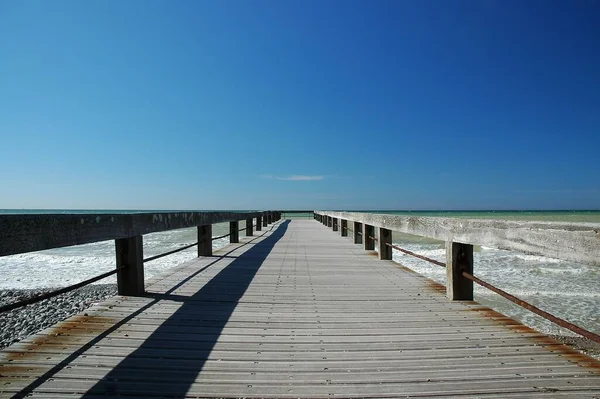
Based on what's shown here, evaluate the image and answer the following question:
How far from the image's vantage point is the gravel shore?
6128mm

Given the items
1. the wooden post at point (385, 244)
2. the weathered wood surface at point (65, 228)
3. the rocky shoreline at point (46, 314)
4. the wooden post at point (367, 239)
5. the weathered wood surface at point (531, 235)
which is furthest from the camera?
the wooden post at point (367, 239)

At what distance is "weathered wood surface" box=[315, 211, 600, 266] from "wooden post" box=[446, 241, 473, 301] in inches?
6.6

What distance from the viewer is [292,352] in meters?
2.23

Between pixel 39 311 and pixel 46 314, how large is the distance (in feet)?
1.02

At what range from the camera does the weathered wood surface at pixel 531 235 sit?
1581 mm

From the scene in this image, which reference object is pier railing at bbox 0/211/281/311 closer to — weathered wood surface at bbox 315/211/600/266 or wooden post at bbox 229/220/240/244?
weathered wood surface at bbox 315/211/600/266

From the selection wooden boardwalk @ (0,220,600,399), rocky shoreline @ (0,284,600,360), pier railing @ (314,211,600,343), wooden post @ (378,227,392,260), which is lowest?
rocky shoreline @ (0,284,600,360)

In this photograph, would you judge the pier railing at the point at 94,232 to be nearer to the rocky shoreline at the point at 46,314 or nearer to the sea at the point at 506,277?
the rocky shoreline at the point at 46,314

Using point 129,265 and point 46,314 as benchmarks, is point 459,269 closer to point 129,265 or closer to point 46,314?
point 129,265

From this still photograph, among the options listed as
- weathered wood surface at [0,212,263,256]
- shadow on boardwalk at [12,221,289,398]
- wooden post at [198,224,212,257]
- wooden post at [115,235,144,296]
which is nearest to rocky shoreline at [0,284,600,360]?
wooden post at [198,224,212,257]

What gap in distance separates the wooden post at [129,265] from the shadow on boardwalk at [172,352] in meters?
0.24

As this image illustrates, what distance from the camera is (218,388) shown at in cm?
178

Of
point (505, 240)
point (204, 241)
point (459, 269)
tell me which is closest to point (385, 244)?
point (459, 269)

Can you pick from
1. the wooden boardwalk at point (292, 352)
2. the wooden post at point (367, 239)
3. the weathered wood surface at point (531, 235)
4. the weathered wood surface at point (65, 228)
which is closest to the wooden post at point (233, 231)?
the wooden post at point (367, 239)
